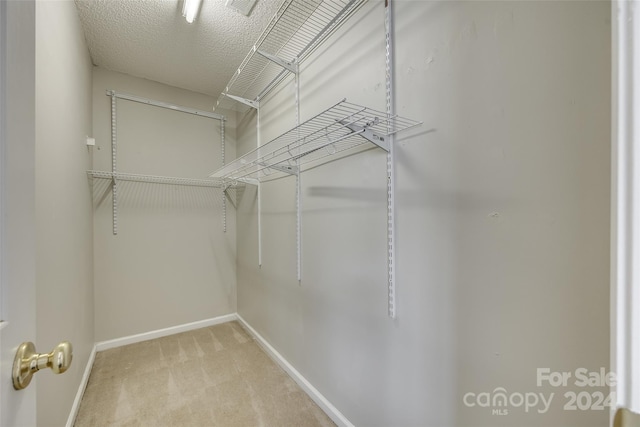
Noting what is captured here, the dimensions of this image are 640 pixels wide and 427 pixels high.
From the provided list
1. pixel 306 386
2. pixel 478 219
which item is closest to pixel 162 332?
pixel 306 386

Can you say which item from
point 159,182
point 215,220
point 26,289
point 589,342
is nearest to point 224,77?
point 159,182

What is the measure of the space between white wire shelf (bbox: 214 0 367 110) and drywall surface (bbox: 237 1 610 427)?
125mm

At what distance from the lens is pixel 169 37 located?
1927 millimetres

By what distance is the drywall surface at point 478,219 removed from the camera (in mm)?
675

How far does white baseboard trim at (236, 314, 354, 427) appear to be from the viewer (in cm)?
150

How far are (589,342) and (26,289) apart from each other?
4.29 ft

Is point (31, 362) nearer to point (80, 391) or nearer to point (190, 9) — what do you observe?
point (80, 391)

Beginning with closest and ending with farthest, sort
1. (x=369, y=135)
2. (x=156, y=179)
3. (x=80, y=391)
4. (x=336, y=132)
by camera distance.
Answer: (x=369, y=135) < (x=336, y=132) < (x=80, y=391) < (x=156, y=179)

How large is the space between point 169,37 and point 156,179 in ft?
4.13

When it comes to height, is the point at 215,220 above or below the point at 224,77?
below

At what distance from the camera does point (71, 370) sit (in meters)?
1.52

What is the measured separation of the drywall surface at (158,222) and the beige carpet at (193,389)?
41 cm

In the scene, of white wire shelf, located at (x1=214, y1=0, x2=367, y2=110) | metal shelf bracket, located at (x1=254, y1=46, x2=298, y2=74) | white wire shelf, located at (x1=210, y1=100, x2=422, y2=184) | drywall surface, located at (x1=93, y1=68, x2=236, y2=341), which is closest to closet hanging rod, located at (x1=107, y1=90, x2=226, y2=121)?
drywall surface, located at (x1=93, y1=68, x2=236, y2=341)

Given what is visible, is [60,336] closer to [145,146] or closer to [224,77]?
[145,146]
